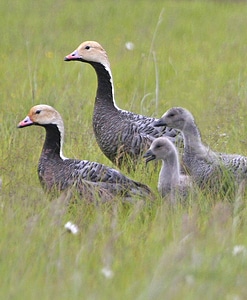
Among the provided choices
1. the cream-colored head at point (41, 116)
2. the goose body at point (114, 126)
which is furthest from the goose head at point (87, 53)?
the cream-colored head at point (41, 116)

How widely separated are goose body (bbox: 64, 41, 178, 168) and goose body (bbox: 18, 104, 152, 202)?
2.04 ft

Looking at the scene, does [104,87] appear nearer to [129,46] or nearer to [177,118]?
[177,118]

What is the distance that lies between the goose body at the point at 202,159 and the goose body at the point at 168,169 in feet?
0.34

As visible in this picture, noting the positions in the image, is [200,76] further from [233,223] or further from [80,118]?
[233,223]

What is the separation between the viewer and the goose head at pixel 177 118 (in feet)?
21.2

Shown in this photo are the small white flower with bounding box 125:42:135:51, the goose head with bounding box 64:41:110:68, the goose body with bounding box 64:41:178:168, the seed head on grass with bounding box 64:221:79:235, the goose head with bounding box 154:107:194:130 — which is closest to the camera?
the seed head on grass with bounding box 64:221:79:235

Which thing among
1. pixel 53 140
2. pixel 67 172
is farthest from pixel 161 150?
pixel 53 140

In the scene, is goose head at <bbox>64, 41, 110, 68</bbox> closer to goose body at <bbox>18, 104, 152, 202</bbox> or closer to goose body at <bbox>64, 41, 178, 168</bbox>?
goose body at <bbox>64, 41, 178, 168</bbox>

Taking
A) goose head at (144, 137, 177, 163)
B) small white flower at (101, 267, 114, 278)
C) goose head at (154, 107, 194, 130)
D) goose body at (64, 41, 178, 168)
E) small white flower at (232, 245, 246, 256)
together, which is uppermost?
small white flower at (101, 267, 114, 278)

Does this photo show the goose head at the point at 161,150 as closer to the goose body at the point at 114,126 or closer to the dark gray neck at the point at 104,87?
the goose body at the point at 114,126

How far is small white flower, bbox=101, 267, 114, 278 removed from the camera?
4000 millimetres

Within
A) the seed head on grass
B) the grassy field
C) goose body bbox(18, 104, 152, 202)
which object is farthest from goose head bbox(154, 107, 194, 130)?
the seed head on grass

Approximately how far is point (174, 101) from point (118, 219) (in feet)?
14.2

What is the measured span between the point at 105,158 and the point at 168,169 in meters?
1.21
